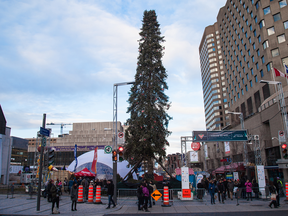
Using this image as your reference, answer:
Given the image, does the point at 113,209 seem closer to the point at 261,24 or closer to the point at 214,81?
the point at 261,24

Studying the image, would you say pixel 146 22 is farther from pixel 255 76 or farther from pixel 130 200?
pixel 255 76

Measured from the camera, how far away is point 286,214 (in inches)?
480

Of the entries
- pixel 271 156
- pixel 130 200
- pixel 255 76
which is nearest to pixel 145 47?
pixel 130 200

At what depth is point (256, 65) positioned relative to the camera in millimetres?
46688

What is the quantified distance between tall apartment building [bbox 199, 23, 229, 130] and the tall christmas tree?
66427 millimetres

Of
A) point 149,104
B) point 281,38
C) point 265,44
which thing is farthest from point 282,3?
point 149,104

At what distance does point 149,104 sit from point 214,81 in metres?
76.5

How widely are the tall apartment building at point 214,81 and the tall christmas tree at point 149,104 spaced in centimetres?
6643

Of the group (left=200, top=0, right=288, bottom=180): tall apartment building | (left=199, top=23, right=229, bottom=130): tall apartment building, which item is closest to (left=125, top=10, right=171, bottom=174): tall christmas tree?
(left=200, top=0, right=288, bottom=180): tall apartment building

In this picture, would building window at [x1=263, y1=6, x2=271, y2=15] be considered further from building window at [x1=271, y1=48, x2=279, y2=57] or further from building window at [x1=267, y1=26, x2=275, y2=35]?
building window at [x1=271, y1=48, x2=279, y2=57]

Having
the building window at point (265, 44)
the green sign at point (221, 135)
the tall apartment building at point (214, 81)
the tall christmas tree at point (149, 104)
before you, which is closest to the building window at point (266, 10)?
the building window at point (265, 44)

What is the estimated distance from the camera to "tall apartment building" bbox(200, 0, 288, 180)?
124ft

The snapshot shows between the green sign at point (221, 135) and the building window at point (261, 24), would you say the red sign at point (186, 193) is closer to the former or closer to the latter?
the green sign at point (221, 135)

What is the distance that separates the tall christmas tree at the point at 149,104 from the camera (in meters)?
24.3
